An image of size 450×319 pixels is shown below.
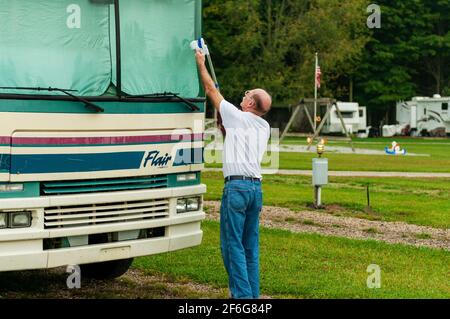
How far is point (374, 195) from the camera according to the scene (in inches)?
811

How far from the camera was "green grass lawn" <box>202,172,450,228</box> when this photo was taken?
1708 cm

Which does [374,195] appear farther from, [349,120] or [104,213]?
[349,120]

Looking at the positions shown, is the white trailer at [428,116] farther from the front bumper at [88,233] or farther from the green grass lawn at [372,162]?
the front bumper at [88,233]

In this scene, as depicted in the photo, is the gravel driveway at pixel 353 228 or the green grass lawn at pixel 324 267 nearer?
the green grass lawn at pixel 324 267

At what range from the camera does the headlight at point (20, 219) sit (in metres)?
8.09

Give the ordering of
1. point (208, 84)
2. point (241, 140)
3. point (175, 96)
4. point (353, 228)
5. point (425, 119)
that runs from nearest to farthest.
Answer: point (241, 140) → point (208, 84) → point (175, 96) → point (353, 228) → point (425, 119)

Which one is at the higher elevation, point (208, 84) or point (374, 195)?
point (208, 84)

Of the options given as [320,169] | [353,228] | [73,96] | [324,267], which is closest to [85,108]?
[73,96]

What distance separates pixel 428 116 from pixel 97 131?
184 feet

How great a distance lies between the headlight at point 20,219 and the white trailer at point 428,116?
5552 cm

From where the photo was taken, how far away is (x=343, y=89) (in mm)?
67750

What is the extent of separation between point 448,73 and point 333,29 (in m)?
16.3

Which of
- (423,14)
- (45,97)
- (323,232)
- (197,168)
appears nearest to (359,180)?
(323,232)

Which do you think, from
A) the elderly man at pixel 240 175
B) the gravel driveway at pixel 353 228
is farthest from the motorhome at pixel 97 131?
the gravel driveway at pixel 353 228
